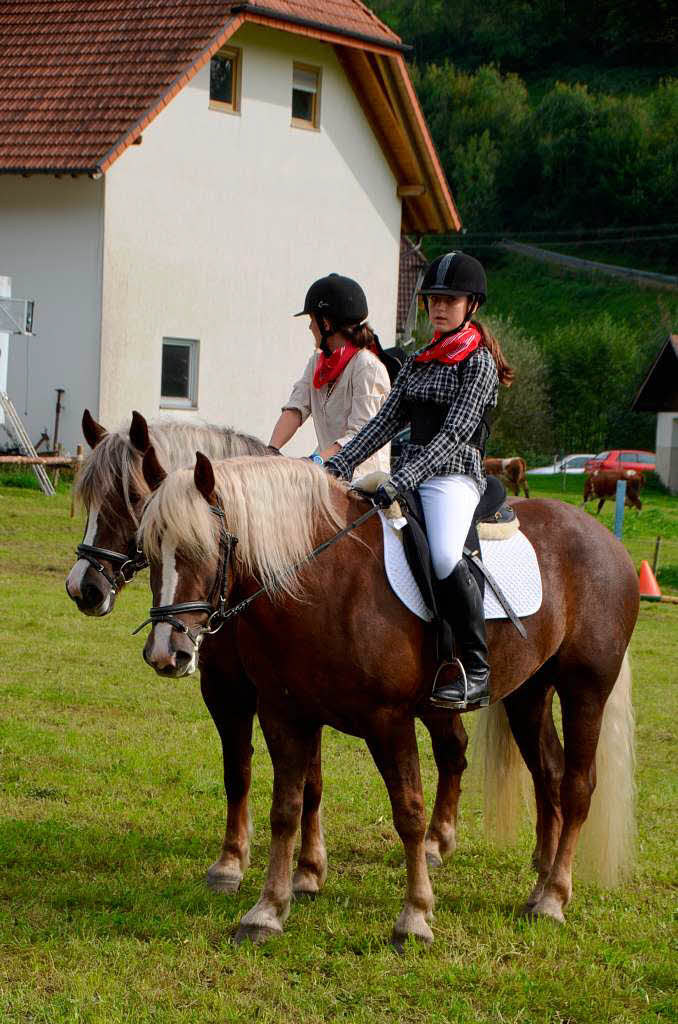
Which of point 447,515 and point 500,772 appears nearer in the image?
point 447,515

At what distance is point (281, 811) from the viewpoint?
178 inches

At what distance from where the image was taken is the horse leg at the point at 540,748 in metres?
5.21

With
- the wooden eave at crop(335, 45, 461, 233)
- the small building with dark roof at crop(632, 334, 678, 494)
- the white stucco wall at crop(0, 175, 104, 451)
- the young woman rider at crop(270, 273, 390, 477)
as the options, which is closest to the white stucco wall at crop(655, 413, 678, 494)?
the small building with dark roof at crop(632, 334, 678, 494)

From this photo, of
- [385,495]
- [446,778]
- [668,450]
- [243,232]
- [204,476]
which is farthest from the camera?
[668,450]

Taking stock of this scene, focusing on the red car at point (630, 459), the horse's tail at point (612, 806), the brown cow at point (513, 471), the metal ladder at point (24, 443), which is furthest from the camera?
the red car at point (630, 459)

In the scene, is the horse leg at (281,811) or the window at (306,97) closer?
the horse leg at (281,811)

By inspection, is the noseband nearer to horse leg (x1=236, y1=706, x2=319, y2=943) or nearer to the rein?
the rein

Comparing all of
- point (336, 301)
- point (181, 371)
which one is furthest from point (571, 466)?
point (336, 301)

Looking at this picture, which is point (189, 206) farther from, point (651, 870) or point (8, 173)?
point (651, 870)

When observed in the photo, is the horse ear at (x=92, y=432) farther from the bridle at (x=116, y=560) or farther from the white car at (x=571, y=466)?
the white car at (x=571, y=466)

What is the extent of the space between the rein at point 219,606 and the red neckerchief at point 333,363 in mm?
1235

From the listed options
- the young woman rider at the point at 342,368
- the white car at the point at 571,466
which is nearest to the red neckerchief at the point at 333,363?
the young woman rider at the point at 342,368

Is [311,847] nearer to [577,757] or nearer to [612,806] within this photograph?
[577,757]

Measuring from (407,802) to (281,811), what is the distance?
1.60 ft
